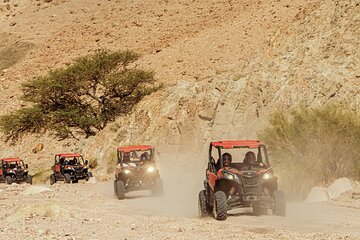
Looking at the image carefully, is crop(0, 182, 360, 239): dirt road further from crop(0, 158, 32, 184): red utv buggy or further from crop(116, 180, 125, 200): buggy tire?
crop(0, 158, 32, 184): red utv buggy

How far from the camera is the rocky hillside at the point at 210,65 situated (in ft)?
93.2

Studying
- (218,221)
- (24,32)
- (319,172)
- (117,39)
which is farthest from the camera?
(24,32)

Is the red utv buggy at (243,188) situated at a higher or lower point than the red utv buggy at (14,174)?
lower

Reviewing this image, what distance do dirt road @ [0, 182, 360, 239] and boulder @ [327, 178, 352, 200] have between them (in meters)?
1.23

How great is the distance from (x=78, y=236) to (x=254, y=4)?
167ft

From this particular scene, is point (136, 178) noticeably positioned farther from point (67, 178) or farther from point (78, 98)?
point (78, 98)

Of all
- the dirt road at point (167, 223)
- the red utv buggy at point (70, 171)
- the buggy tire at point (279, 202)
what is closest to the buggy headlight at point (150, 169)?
the dirt road at point (167, 223)

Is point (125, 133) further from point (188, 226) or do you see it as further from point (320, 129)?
point (188, 226)

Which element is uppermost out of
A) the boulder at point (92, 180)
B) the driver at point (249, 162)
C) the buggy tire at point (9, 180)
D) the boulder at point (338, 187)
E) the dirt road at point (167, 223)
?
the buggy tire at point (9, 180)

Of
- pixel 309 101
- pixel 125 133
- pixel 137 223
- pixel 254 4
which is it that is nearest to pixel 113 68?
pixel 125 133

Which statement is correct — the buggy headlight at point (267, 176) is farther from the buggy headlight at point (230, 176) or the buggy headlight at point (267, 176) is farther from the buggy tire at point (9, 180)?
the buggy tire at point (9, 180)

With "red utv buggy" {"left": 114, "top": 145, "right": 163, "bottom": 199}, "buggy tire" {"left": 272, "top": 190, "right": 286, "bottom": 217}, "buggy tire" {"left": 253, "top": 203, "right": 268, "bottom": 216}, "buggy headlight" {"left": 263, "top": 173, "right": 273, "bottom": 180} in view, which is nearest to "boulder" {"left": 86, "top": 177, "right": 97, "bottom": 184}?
"red utv buggy" {"left": 114, "top": 145, "right": 163, "bottom": 199}

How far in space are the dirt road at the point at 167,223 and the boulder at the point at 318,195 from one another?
0.84m

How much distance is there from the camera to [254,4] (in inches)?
2410
